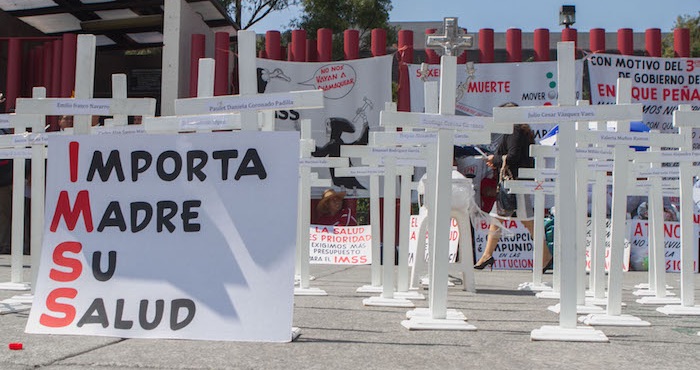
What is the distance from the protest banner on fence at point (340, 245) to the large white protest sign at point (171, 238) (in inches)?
318

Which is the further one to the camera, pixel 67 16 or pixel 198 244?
pixel 67 16

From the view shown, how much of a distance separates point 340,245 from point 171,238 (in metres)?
8.34

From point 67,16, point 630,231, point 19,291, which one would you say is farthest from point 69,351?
point 67,16

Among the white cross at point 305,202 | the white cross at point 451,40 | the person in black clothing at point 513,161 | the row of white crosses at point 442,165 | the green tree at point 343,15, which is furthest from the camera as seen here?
the green tree at point 343,15

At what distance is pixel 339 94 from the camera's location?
1573cm

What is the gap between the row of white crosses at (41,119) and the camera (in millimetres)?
6602

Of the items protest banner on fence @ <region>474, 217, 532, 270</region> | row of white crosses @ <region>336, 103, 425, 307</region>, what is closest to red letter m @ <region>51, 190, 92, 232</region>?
row of white crosses @ <region>336, 103, 425, 307</region>

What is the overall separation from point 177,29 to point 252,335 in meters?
11.4

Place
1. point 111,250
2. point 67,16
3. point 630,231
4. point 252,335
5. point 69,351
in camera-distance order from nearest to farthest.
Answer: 1. point 69,351
2. point 252,335
3. point 111,250
4. point 630,231
5. point 67,16

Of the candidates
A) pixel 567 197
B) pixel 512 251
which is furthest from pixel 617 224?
pixel 512 251

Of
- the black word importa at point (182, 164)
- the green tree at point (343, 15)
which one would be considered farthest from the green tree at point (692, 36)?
the black word importa at point (182, 164)

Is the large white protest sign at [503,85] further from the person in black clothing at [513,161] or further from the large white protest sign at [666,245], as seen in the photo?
the person in black clothing at [513,161]

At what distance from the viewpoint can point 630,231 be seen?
1402cm

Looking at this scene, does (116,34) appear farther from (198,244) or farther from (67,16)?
(198,244)
